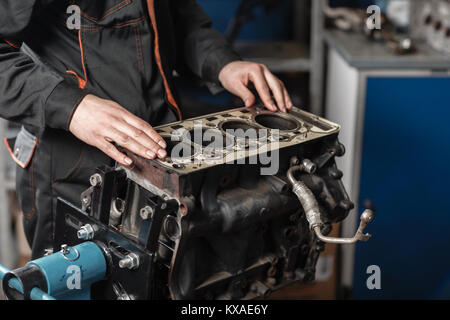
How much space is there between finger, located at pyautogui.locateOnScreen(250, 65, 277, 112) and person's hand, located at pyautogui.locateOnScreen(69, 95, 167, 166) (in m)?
0.35

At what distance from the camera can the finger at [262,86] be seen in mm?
1369

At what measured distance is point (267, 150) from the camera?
1103 millimetres

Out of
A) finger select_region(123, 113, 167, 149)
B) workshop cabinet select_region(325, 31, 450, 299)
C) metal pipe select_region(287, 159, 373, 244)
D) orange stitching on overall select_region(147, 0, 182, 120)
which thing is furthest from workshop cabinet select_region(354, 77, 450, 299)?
finger select_region(123, 113, 167, 149)

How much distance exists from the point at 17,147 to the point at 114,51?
36 centimetres

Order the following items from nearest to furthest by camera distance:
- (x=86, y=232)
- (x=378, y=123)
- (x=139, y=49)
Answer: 1. (x=86, y=232)
2. (x=139, y=49)
3. (x=378, y=123)

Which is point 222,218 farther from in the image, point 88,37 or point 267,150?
point 88,37

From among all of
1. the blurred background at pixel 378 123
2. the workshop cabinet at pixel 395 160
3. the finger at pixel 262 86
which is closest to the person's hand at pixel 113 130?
the finger at pixel 262 86

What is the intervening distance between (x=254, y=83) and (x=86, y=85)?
1.28 ft

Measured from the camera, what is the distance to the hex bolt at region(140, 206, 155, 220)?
3.38ft

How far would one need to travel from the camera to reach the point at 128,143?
1081mm
